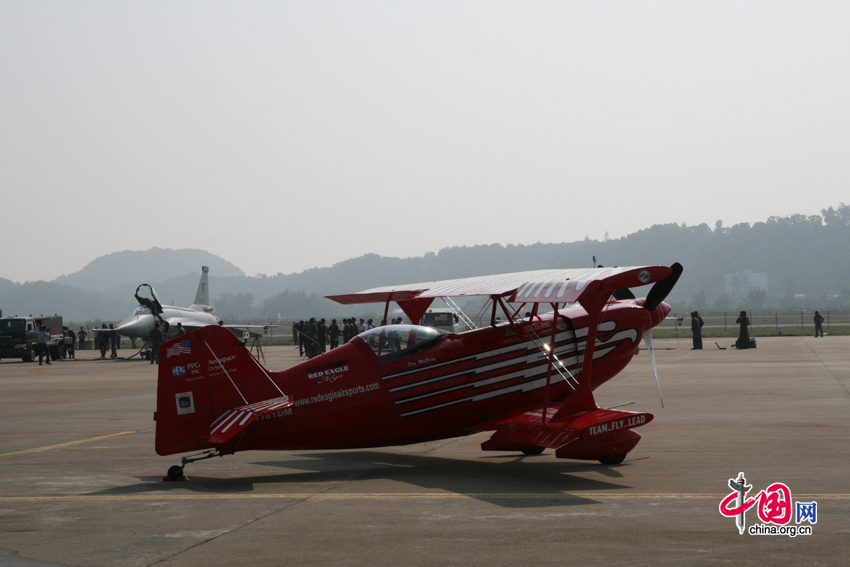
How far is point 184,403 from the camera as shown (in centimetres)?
980

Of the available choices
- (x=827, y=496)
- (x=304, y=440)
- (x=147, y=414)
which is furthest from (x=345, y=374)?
(x=147, y=414)

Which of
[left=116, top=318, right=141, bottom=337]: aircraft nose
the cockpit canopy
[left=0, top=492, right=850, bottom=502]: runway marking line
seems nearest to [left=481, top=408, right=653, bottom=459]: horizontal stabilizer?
[left=0, top=492, right=850, bottom=502]: runway marking line

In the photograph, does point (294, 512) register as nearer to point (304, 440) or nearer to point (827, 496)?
point (304, 440)

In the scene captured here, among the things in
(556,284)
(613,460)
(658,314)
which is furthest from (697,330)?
(556,284)

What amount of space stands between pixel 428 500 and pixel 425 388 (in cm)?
237

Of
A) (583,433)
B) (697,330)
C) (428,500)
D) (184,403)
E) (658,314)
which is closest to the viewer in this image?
(428,500)

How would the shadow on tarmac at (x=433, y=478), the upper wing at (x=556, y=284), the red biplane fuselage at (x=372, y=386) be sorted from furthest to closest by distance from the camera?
the red biplane fuselage at (x=372, y=386), the upper wing at (x=556, y=284), the shadow on tarmac at (x=433, y=478)

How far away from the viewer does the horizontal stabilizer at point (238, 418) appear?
31.2ft

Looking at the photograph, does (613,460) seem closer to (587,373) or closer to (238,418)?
(587,373)

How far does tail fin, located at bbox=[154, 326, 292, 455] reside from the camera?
972cm

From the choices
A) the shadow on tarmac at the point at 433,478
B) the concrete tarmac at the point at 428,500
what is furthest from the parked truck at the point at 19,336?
the shadow on tarmac at the point at 433,478

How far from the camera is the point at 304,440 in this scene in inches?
401

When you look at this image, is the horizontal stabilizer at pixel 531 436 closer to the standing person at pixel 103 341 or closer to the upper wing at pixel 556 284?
the upper wing at pixel 556 284

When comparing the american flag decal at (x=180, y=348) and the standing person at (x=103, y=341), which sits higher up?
the american flag decal at (x=180, y=348)
